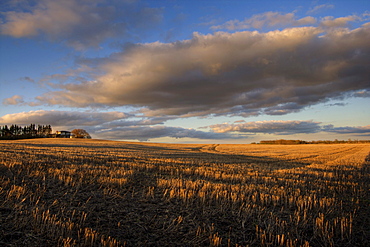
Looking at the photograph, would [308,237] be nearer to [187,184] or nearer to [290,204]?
[290,204]

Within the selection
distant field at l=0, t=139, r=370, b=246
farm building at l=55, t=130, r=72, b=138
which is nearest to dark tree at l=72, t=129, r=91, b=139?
farm building at l=55, t=130, r=72, b=138

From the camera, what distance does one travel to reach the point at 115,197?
7.82m

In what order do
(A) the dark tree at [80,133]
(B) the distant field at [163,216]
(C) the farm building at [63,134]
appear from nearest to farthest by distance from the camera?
(B) the distant field at [163,216] < (A) the dark tree at [80,133] < (C) the farm building at [63,134]

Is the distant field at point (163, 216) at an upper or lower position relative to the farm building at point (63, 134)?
lower

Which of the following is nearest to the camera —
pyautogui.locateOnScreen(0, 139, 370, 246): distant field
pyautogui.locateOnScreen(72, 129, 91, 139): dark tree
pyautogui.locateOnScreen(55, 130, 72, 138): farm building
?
pyautogui.locateOnScreen(0, 139, 370, 246): distant field

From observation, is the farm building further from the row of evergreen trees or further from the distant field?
the distant field

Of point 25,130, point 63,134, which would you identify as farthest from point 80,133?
point 25,130

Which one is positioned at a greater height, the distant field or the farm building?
the farm building

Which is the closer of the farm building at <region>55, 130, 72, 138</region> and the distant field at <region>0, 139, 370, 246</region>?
the distant field at <region>0, 139, 370, 246</region>

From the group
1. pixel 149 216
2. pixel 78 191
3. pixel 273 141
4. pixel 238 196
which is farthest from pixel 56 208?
pixel 273 141

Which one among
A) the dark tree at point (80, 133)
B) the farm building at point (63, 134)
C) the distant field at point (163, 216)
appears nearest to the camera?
the distant field at point (163, 216)

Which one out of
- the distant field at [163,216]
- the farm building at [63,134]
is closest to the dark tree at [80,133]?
Answer: the farm building at [63,134]

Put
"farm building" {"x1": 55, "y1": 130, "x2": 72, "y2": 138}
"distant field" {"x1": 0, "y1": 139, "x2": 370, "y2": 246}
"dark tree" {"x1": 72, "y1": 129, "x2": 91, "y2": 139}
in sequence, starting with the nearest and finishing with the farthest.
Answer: "distant field" {"x1": 0, "y1": 139, "x2": 370, "y2": 246}
"dark tree" {"x1": 72, "y1": 129, "x2": 91, "y2": 139}
"farm building" {"x1": 55, "y1": 130, "x2": 72, "y2": 138}

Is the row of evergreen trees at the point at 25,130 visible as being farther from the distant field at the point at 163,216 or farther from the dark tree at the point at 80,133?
the distant field at the point at 163,216
